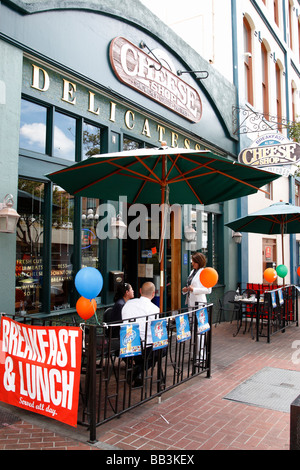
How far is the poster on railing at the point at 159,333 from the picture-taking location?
14.3ft

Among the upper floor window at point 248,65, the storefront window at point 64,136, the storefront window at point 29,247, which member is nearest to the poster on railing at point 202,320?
the storefront window at point 29,247

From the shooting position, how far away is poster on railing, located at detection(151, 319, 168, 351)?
4348 mm

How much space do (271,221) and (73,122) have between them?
587 centimetres

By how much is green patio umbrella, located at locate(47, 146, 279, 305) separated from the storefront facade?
0.58 m

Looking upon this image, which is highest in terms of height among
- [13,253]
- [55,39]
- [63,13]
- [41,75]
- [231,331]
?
[63,13]

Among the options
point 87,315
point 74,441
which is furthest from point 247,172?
point 74,441

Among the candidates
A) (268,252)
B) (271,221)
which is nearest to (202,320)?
(271,221)

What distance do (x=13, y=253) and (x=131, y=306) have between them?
5.82 ft

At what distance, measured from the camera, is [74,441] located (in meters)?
3.61

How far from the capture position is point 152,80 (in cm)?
801

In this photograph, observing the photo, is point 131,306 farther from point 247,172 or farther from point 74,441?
point 247,172

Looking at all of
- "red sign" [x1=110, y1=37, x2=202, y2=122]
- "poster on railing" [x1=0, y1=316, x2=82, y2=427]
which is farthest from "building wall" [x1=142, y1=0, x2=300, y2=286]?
"poster on railing" [x1=0, y1=316, x2=82, y2=427]

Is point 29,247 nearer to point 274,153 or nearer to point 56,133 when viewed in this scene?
point 56,133

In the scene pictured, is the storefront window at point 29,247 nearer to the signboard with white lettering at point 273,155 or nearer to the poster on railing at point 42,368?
the poster on railing at point 42,368
